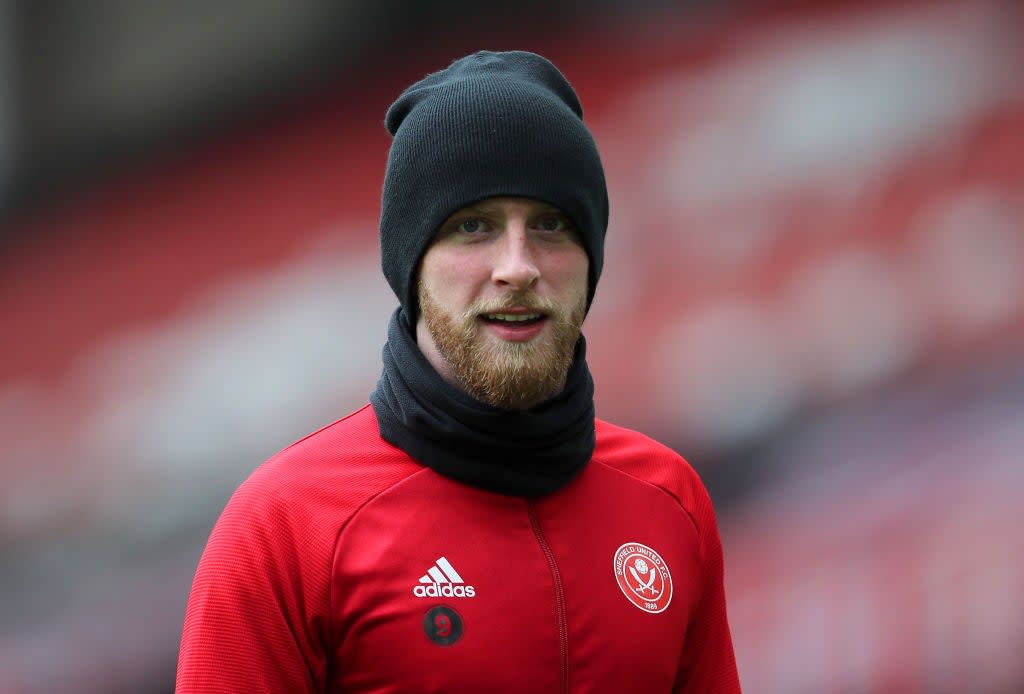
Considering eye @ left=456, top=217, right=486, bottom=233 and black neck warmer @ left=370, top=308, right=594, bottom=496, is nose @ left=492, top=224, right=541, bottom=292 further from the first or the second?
black neck warmer @ left=370, top=308, right=594, bottom=496

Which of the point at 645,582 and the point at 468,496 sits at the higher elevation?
the point at 468,496

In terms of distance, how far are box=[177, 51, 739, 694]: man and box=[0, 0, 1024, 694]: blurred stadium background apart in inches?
52.6

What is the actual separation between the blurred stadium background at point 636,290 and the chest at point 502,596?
1.43 m

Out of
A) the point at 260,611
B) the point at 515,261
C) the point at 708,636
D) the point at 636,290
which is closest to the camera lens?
the point at 260,611

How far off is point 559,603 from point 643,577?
5.7 inches

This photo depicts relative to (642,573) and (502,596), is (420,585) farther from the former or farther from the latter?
(642,573)

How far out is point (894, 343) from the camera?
3.09m

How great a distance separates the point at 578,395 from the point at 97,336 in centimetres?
165

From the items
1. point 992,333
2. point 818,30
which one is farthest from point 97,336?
point 992,333

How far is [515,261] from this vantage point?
1.53 metres

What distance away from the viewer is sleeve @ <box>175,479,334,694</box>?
1.42m

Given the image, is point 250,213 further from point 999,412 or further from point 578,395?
point 999,412

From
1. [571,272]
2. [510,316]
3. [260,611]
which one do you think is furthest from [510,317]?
[260,611]

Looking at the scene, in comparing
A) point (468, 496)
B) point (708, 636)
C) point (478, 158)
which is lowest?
point (708, 636)
